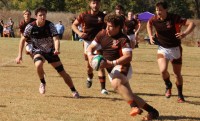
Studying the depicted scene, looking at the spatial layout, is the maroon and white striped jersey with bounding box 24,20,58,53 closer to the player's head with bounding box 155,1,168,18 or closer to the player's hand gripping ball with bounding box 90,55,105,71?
the player's head with bounding box 155,1,168,18

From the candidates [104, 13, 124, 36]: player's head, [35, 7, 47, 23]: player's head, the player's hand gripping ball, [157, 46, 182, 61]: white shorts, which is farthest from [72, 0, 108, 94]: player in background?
the player's hand gripping ball

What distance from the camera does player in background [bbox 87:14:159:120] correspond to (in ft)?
23.7

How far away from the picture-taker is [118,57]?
7.59 meters

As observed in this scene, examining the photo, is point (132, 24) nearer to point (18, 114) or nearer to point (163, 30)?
point (163, 30)

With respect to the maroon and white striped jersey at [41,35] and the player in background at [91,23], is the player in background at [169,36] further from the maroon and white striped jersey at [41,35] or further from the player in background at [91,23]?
the maroon and white striped jersey at [41,35]

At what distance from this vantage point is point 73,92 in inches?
396

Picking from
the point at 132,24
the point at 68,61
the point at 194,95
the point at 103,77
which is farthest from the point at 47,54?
the point at 68,61

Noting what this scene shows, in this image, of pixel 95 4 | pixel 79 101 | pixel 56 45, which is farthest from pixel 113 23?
pixel 95 4

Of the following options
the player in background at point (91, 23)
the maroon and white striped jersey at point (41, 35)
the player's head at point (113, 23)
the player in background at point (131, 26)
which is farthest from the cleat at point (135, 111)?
the player in background at point (131, 26)

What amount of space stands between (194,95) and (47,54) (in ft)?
11.6

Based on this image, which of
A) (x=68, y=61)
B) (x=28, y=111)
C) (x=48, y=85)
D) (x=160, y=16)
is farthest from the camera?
(x=68, y=61)

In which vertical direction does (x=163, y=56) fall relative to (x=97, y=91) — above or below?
above

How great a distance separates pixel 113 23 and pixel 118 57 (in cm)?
63

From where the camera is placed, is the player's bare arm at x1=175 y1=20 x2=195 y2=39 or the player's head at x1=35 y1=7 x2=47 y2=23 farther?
the player's head at x1=35 y1=7 x2=47 y2=23
